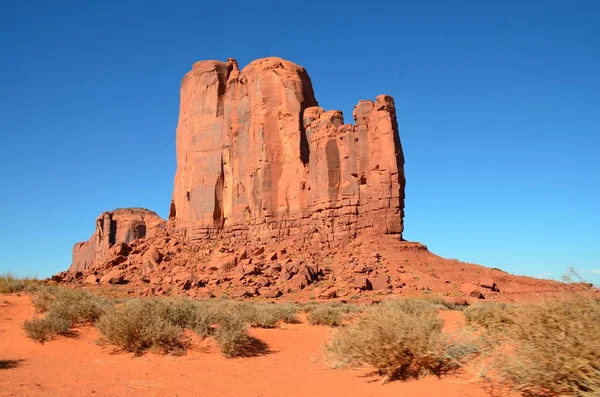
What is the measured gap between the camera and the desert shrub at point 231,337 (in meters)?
9.80

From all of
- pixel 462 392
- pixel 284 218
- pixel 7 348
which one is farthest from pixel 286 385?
pixel 284 218

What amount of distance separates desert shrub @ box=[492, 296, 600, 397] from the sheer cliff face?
32940mm

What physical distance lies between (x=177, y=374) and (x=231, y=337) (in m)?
1.87

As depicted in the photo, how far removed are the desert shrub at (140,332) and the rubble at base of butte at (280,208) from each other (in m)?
20.4

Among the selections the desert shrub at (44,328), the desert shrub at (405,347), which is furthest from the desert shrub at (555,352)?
the desert shrub at (44,328)

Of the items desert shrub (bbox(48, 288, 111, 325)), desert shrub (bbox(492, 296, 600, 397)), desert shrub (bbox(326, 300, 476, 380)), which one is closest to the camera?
desert shrub (bbox(492, 296, 600, 397))

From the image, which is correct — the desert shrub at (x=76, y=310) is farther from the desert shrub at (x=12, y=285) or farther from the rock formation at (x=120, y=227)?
the rock formation at (x=120, y=227)

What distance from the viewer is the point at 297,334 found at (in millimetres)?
13367

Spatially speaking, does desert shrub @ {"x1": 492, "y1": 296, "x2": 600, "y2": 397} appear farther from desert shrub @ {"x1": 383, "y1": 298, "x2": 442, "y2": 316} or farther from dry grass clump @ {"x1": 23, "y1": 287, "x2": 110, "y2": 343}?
dry grass clump @ {"x1": 23, "y1": 287, "x2": 110, "y2": 343}

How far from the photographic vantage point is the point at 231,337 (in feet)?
32.4

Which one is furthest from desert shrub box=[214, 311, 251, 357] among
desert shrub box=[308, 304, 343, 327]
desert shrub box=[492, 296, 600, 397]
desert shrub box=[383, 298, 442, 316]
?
desert shrub box=[492, 296, 600, 397]

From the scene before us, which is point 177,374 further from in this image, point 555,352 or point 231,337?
point 555,352

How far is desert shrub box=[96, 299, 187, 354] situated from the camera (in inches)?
382

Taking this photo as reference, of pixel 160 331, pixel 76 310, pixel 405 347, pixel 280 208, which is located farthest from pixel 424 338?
pixel 280 208
